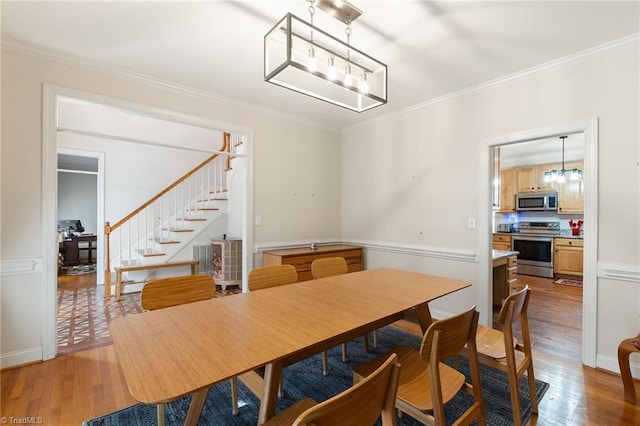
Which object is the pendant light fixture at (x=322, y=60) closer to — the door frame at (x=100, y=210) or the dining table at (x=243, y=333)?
the dining table at (x=243, y=333)

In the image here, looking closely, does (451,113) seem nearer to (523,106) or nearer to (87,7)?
(523,106)

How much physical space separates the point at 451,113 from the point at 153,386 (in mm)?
3632

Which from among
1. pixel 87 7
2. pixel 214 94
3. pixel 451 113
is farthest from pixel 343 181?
pixel 87 7

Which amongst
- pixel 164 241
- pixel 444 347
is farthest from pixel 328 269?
pixel 164 241

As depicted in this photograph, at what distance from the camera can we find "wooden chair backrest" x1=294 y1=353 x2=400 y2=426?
0.71 meters

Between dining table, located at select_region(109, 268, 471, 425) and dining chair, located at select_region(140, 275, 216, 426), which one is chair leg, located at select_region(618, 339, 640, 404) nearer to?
dining table, located at select_region(109, 268, 471, 425)

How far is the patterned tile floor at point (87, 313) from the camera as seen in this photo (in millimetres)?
2883

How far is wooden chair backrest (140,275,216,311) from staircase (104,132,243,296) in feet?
10.2

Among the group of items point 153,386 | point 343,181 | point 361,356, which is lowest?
point 361,356

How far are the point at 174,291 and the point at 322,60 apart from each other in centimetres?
226

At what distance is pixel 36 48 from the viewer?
2404 mm

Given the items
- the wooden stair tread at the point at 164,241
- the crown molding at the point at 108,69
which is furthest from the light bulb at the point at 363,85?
the wooden stair tread at the point at 164,241

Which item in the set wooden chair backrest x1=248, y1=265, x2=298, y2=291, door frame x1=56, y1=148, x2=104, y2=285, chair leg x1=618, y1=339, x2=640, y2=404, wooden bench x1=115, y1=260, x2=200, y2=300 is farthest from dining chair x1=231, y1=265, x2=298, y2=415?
door frame x1=56, y1=148, x2=104, y2=285

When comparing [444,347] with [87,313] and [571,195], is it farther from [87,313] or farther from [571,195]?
[571,195]
